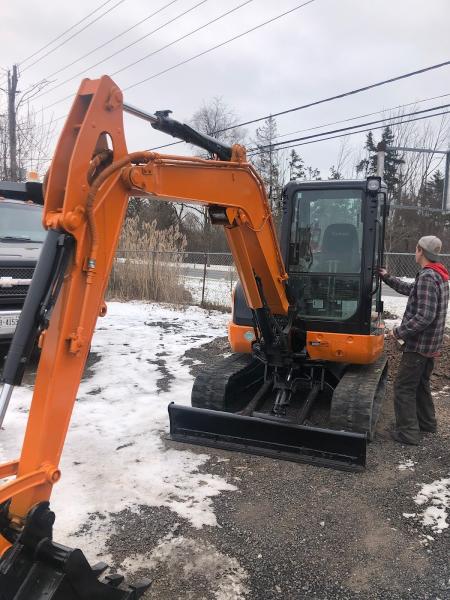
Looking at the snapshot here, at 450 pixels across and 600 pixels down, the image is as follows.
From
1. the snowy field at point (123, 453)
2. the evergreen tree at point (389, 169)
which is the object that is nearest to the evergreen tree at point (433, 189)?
the evergreen tree at point (389, 169)

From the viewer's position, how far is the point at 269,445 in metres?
4.68

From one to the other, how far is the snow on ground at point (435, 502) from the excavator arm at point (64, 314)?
7.08 ft

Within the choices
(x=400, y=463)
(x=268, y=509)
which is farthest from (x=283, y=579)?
(x=400, y=463)

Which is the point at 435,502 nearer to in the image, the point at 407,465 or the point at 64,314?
the point at 407,465

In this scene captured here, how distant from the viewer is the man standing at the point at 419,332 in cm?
491

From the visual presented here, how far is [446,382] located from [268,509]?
14.7 ft

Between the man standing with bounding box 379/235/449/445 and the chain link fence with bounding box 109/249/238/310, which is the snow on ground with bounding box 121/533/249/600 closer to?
the man standing with bounding box 379/235/449/445

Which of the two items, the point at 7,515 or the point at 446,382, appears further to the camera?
the point at 446,382

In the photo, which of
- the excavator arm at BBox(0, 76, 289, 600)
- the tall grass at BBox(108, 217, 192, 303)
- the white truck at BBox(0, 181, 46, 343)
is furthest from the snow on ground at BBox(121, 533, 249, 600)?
the tall grass at BBox(108, 217, 192, 303)

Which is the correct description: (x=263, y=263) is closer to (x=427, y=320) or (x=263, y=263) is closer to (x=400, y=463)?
(x=427, y=320)

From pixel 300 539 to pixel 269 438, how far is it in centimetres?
131

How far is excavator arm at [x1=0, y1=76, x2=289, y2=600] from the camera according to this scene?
86.3 inches

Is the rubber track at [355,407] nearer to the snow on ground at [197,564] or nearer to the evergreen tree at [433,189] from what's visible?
the snow on ground at [197,564]

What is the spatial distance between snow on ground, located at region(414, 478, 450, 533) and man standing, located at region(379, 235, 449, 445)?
2.73 ft
